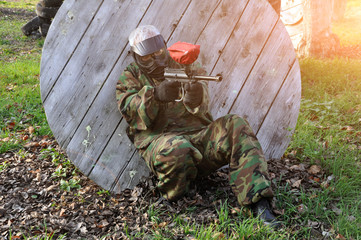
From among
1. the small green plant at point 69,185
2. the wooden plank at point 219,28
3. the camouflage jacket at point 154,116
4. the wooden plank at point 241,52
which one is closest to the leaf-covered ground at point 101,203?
the small green plant at point 69,185

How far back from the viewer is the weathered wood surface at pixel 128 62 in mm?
3404

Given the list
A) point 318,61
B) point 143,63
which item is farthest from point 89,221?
point 318,61

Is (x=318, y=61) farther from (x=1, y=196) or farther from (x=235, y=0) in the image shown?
(x=1, y=196)

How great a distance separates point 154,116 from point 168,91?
1.05 feet

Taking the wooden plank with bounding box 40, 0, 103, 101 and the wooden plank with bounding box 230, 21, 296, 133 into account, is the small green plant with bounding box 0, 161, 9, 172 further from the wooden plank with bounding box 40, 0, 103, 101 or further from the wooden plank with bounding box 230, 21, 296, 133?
the wooden plank with bounding box 230, 21, 296, 133

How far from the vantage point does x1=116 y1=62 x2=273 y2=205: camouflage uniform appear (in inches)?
103

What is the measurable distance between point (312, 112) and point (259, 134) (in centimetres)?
131

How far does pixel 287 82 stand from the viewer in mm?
3719

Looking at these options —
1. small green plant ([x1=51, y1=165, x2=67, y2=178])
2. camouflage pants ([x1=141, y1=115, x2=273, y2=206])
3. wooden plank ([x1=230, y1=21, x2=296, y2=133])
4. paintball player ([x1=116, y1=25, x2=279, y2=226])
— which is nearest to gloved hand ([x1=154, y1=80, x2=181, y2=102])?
paintball player ([x1=116, y1=25, x2=279, y2=226])

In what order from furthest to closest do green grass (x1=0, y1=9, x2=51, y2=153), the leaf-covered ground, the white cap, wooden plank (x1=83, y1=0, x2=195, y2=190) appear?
green grass (x1=0, y1=9, x2=51, y2=153)
wooden plank (x1=83, y1=0, x2=195, y2=190)
the white cap
the leaf-covered ground

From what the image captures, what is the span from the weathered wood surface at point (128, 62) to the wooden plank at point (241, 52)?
0.01 metres

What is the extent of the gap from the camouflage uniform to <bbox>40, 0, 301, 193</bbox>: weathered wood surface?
1.24 ft

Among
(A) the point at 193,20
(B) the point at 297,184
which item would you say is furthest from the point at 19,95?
(B) the point at 297,184

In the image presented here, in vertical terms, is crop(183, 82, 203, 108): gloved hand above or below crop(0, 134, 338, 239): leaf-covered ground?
above
